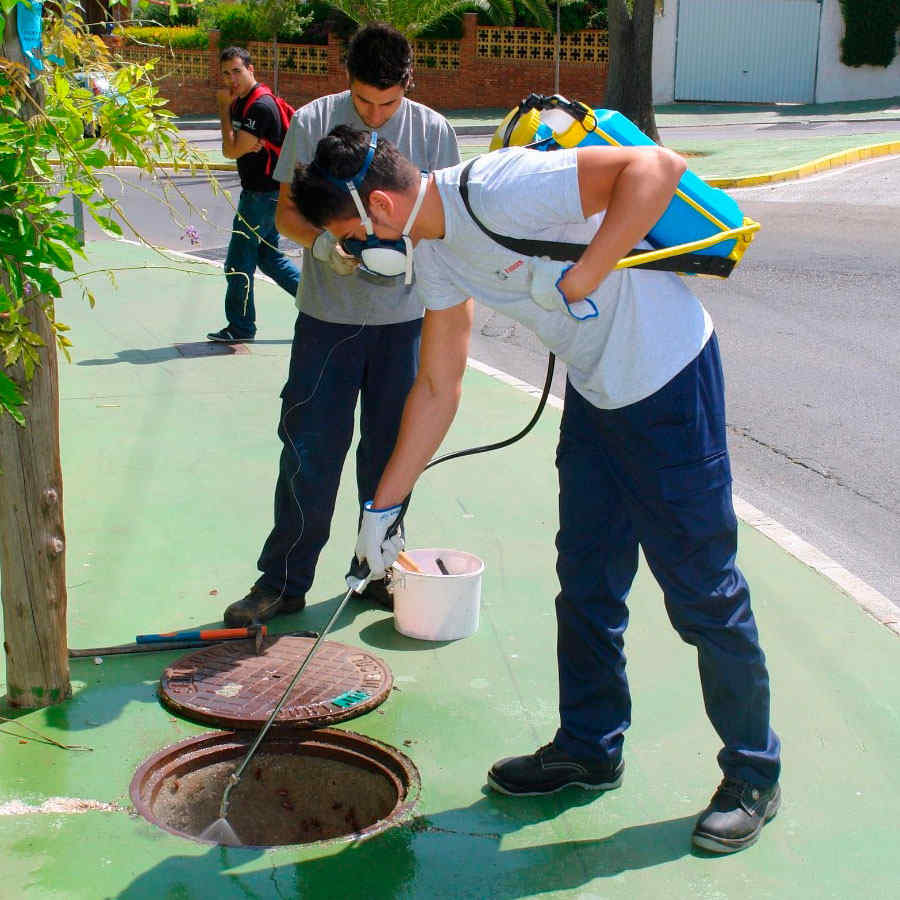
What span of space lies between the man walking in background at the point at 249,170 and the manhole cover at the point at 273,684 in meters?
4.38

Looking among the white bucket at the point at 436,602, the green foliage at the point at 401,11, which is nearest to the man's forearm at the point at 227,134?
the white bucket at the point at 436,602

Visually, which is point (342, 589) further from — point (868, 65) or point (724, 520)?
point (868, 65)

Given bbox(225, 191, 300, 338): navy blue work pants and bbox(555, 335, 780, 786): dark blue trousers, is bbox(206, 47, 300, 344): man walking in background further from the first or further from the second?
bbox(555, 335, 780, 786): dark blue trousers

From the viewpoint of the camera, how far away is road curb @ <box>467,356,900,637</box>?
464 cm

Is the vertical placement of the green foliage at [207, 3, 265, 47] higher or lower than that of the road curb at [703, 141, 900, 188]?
higher

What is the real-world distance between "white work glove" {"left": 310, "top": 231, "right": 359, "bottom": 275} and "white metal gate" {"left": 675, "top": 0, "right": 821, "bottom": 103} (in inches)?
1299

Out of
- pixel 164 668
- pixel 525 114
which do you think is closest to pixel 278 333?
pixel 164 668

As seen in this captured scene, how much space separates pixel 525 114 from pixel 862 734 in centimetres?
204

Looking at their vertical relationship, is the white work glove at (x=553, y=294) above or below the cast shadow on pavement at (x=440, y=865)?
above

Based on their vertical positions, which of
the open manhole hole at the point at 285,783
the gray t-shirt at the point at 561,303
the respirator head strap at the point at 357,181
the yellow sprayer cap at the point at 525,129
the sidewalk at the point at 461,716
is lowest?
the open manhole hole at the point at 285,783

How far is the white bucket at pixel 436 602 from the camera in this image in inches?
169

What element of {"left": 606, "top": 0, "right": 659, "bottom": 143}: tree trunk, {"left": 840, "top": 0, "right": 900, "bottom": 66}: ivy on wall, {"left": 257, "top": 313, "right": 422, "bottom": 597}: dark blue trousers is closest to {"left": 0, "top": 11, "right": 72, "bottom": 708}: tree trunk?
{"left": 257, "top": 313, "right": 422, "bottom": 597}: dark blue trousers

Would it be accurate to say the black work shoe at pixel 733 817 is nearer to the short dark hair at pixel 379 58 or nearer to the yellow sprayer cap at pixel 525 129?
the yellow sprayer cap at pixel 525 129

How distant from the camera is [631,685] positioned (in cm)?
405
